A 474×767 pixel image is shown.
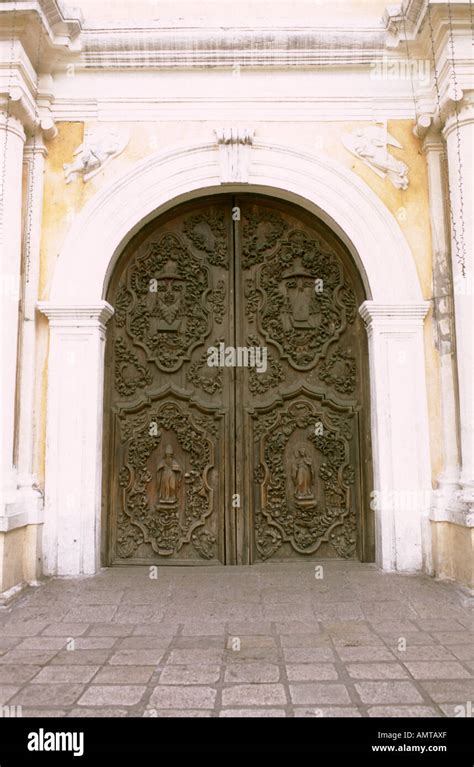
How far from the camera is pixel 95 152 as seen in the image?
521cm

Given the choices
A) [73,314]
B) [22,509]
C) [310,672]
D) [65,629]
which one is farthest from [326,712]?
[73,314]

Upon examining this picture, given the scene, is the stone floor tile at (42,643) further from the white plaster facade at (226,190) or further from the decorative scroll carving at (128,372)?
the decorative scroll carving at (128,372)

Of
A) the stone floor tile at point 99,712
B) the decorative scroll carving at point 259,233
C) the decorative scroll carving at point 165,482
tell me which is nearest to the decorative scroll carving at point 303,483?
the decorative scroll carving at point 165,482

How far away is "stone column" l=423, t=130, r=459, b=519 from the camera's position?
4.76 meters

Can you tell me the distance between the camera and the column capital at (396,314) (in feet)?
16.4

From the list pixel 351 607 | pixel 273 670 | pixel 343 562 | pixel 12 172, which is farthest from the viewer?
pixel 343 562

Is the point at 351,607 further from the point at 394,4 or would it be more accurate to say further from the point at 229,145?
the point at 394,4

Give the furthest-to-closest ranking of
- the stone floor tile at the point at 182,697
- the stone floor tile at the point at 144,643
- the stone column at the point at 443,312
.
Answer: the stone column at the point at 443,312, the stone floor tile at the point at 144,643, the stone floor tile at the point at 182,697

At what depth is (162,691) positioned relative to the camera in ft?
8.59

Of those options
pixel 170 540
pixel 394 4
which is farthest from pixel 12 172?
pixel 394 4

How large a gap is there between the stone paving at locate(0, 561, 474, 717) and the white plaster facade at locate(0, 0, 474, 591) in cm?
60

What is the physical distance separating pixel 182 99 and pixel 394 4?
2.08 meters

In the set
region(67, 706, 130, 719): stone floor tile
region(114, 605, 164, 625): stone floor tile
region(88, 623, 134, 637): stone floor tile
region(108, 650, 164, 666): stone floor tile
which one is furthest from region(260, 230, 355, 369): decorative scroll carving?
region(67, 706, 130, 719): stone floor tile

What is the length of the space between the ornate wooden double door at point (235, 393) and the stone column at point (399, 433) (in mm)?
291
